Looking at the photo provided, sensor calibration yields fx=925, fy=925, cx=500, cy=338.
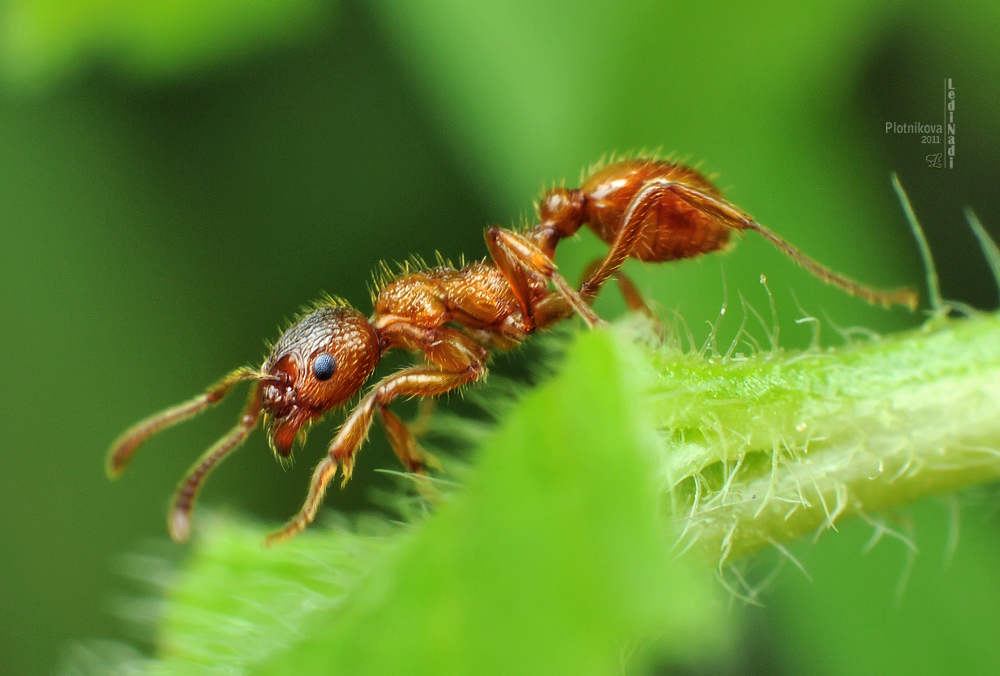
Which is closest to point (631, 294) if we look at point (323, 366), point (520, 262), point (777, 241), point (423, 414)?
point (520, 262)

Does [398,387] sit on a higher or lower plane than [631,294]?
higher

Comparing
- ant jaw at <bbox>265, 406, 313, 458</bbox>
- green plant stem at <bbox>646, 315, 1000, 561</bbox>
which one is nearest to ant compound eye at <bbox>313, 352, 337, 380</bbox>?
ant jaw at <bbox>265, 406, 313, 458</bbox>

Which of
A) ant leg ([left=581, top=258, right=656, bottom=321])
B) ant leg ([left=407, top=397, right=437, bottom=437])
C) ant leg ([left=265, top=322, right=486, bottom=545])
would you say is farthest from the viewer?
ant leg ([left=407, top=397, right=437, bottom=437])

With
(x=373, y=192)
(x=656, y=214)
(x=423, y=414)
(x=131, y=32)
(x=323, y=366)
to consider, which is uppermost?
(x=131, y=32)

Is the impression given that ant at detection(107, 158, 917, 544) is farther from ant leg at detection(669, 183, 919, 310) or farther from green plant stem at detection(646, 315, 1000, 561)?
green plant stem at detection(646, 315, 1000, 561)

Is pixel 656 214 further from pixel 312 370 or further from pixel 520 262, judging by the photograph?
pixel 312 370

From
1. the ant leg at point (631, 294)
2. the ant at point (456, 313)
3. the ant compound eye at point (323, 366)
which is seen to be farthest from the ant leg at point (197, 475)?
the ant leg at point (631, 294)
